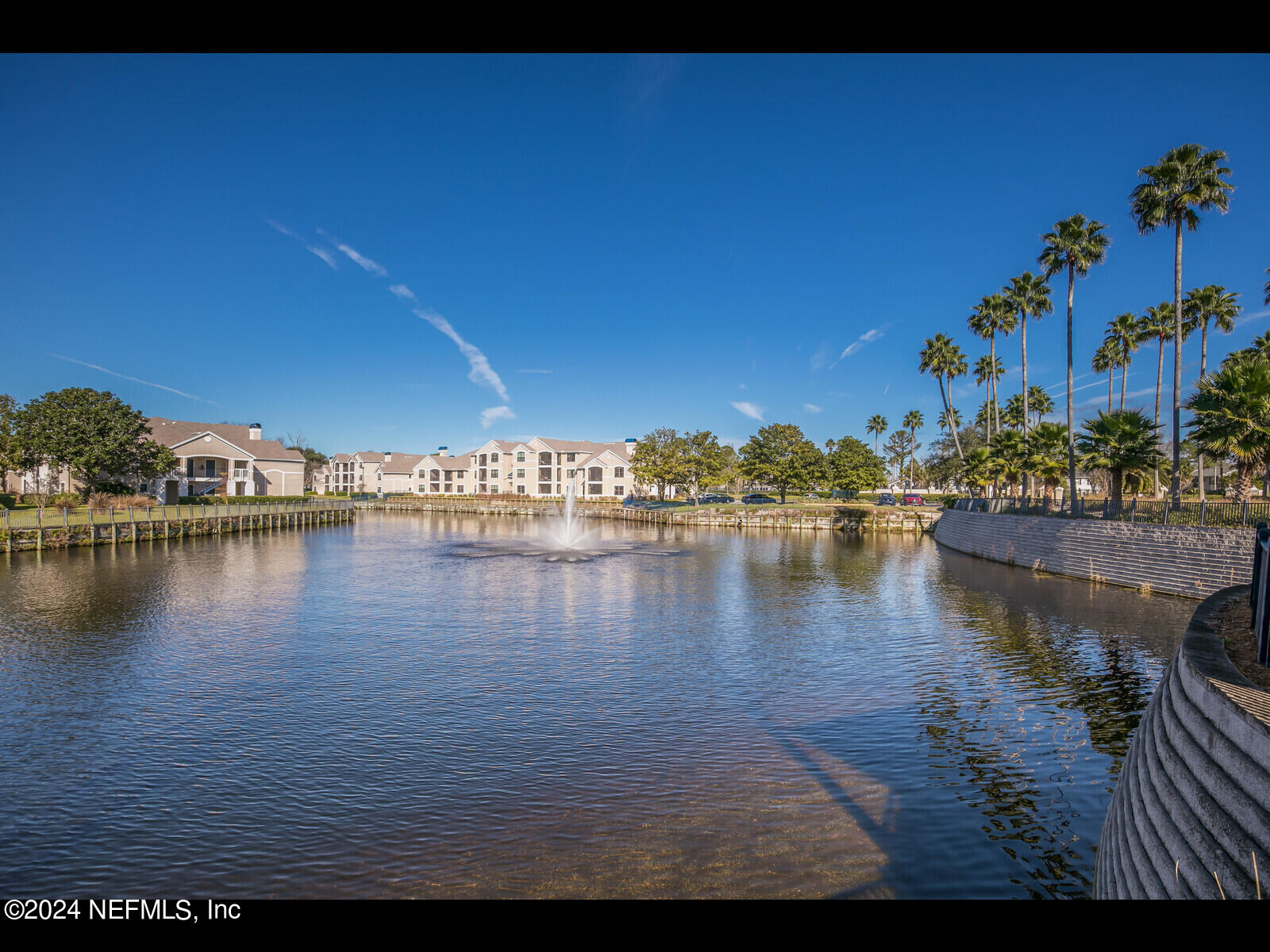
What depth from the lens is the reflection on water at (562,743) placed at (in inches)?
373

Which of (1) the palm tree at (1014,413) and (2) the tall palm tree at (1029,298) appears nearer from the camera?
(2) the tall palm tree at (1029,298)

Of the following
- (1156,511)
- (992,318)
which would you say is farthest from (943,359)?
(1156,511)

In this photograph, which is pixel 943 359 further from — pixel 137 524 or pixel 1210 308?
pixel 137 524

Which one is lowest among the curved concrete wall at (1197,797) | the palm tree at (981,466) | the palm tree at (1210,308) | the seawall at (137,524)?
the seawall at (137,524)

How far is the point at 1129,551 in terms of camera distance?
3269cm

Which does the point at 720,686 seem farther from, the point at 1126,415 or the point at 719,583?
the point at 1126,415

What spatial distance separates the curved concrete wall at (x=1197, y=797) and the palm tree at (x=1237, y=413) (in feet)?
82.0

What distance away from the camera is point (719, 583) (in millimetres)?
35875

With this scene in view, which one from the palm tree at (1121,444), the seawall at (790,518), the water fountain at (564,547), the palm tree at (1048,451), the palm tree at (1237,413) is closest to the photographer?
the palm tree at (1237,413)

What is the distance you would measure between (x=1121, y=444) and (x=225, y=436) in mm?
99198

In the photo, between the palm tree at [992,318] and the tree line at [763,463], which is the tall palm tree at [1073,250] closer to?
the palm tree at [992,318]

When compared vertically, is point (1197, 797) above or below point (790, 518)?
above

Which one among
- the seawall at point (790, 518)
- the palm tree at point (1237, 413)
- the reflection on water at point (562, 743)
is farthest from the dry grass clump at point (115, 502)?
the palm tree at point (1237, 413)
